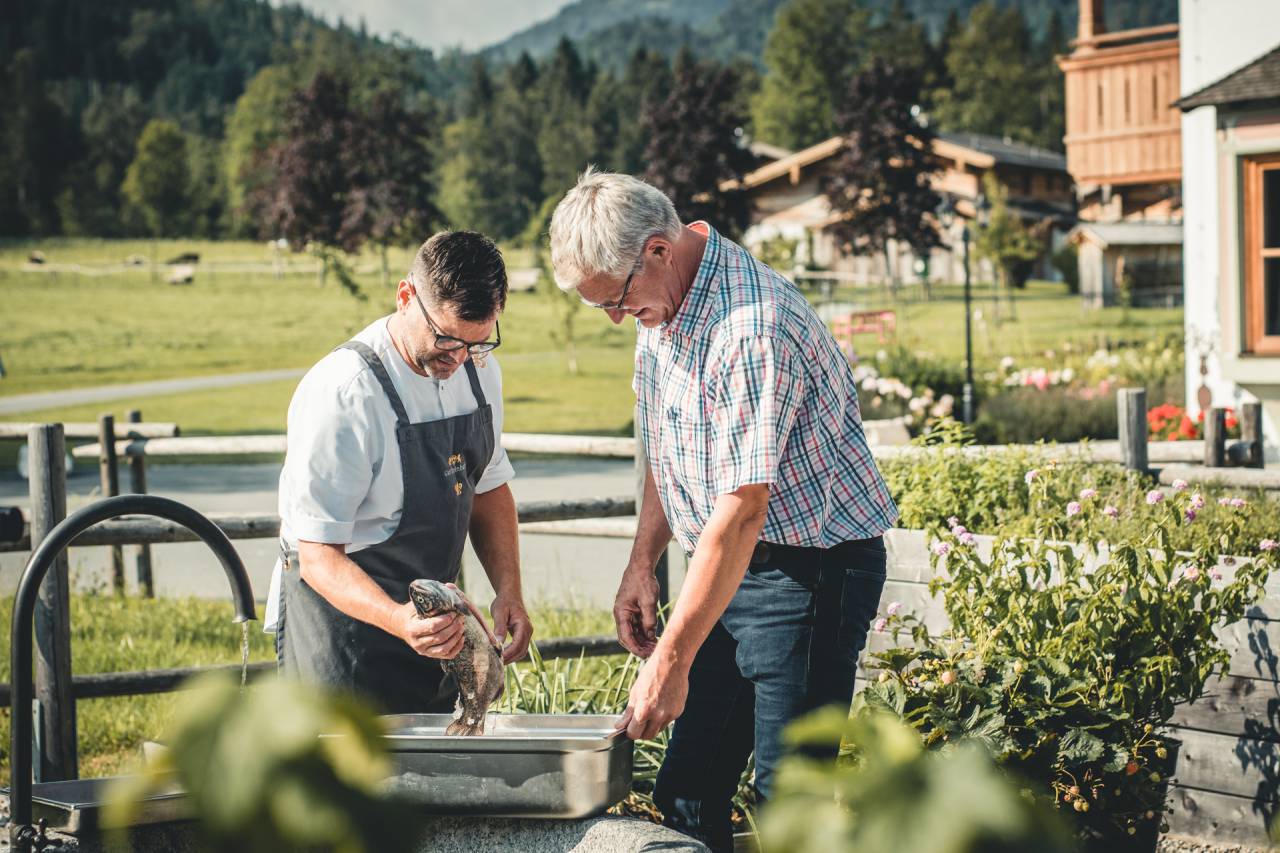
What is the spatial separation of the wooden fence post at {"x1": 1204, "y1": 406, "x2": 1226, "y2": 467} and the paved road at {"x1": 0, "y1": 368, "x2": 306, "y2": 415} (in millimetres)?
18233

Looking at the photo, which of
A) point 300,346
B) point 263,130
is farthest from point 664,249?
point 263,130

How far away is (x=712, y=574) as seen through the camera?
245 cm

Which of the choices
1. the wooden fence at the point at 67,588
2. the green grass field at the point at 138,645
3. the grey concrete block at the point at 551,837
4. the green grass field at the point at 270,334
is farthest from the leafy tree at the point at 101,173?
the grey concrete block at the point at 551,837

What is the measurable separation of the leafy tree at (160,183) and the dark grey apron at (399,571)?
7221cm

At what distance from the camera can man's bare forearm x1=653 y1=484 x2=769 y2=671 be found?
2453 millimetres

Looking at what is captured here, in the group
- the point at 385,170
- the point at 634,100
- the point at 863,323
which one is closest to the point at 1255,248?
the point at 863,323

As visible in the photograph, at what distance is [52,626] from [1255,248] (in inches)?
351

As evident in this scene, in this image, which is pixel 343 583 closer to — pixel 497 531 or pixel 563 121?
pixel 497 531

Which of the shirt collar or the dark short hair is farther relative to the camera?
the dark short hair

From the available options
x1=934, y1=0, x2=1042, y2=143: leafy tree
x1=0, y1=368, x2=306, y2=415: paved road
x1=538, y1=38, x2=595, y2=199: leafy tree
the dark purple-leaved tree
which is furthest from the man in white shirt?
x1=934, y1=0, x2=1042, y2=143: leafy tree

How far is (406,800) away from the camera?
23.0 inches

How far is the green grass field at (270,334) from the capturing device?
69.8 ft

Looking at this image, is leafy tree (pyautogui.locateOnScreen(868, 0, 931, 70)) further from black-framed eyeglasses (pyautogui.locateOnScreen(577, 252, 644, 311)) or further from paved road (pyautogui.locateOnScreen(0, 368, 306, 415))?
black-framed eyeglasses (pyautogui.locateOnScreen(577, 252, 644, 311))

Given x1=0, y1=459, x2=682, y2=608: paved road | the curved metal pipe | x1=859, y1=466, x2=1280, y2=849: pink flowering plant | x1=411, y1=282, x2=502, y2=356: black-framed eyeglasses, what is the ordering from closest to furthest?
the curved metal pipe, x1=411, y1=282, x2=502, y2=356: black-framed eyeglasses, x1=859, y1=466, x2=1280, y2=849: pink flowering plant, x1=0, y1=459, x2=682, y2=608: paved road
